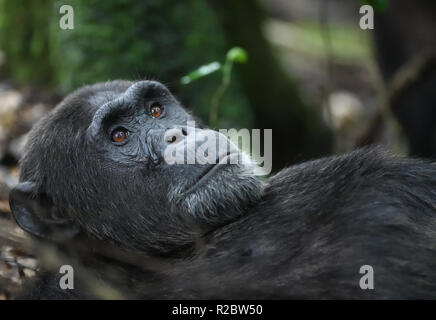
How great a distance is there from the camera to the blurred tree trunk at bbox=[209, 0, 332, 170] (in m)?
8.98

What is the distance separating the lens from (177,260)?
413 cm

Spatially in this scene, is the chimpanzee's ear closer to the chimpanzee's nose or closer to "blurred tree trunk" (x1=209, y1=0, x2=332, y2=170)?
the chimpanzee's nose

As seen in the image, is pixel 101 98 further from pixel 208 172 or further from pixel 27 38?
pixel 27 38

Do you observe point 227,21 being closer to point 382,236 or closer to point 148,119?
point 148,119

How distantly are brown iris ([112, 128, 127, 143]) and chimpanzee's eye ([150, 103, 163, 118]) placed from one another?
0.34 metres

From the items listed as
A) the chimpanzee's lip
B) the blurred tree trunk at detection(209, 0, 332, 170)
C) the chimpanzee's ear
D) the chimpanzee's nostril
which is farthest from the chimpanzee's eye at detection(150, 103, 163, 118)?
the blurred tree trunk at detection(209, 0, 332, 170)

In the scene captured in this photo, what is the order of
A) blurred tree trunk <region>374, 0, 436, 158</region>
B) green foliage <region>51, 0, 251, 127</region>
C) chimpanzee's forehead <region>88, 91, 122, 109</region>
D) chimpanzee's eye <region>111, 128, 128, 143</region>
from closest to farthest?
chimpanzee's eye <region>111, 128, 128, 143</region> < chimpanzee's forehead <region>88, 91, 122, 109</region> < green foliage <region>51, 0, 251, 127</region> < blurred tree trunk <region>374, 0, 436, 158</region>

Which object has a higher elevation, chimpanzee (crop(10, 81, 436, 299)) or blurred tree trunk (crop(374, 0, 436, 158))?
blurred tree trunk (crop(374, 0, 436, 158))

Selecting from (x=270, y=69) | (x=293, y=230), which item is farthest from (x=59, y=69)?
(x=293, y=230)

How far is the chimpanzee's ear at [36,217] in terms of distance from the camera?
14.2 feet

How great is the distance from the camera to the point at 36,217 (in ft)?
14.4

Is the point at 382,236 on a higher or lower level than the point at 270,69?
lower

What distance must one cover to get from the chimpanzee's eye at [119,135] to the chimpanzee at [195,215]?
12 millimetres

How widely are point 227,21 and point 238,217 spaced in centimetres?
534
